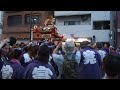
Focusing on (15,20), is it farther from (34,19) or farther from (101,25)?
(101,25)

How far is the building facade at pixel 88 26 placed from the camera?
111 ft

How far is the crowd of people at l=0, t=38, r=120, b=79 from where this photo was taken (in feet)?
9.87

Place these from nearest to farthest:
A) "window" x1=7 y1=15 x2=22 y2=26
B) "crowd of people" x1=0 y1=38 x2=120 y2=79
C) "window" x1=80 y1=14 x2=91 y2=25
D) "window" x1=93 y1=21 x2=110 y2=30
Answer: "crowd of people" x1=0 y1=38 x2=120 y2=79 → "window" x1=93 y1=21 x2=110 y2=30 → "window" x1=80 y1=14 x2=91 y2=25 → "window" x1=7 y1=15 x2=22 y2=26

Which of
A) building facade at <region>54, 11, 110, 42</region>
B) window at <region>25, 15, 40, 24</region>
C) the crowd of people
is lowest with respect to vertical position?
the crowd of people

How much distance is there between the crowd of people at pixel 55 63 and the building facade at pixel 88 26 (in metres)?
27.7

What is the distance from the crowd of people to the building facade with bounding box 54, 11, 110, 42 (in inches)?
1091

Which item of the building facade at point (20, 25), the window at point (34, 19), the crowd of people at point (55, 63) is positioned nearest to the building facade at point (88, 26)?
the window at point (34, 19)

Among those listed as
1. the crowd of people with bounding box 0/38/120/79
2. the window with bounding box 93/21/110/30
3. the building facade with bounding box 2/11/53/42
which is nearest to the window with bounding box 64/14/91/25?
the window with bounding box 93/21/110/30

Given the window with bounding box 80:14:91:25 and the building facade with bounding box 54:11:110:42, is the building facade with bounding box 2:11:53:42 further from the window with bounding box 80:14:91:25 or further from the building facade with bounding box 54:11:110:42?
the window with bounding box 80:14:91:25

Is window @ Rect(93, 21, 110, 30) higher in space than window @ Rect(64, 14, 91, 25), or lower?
lower

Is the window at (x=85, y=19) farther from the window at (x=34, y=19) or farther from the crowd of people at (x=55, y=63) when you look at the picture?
the crowd of people at (x=55, y=63)
